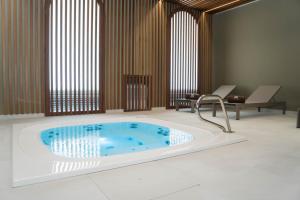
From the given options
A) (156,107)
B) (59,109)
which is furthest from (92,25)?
(156,107)

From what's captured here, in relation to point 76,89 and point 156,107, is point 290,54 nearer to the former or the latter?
point 156,107

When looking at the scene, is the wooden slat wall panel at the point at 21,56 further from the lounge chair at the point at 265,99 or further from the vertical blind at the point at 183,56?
the lounge chair at the point at 265,99

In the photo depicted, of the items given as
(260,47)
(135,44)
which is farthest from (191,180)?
(260,47)

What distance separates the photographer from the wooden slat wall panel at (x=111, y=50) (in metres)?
5.20

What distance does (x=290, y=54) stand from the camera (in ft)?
21.3

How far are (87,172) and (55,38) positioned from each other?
4.56 metres

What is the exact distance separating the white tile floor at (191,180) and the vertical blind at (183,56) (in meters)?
5.09

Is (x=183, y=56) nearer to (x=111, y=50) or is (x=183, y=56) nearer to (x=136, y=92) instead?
(x=136, y=92)

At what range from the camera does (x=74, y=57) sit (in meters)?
6.00

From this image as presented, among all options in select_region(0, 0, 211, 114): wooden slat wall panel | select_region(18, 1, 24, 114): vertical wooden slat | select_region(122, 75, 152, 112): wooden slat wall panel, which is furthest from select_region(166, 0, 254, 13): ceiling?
select_region(18, 1, 24, 114): vertical wooden slat

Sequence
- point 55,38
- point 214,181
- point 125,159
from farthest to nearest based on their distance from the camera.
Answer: point 55,38 < point 125,159 < point 214,181

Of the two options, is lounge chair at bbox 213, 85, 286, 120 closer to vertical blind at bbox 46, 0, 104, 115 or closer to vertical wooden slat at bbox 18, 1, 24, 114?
vertical blind at bbox 46, 0, 104, 115

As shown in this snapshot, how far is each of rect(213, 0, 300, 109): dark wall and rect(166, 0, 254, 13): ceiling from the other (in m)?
0.35

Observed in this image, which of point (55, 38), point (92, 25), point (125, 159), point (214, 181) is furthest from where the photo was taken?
point (92, 25)
